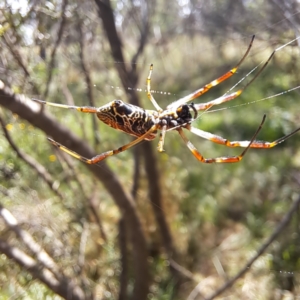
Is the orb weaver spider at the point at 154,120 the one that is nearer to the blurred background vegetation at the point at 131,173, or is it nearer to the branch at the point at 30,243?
the blurred background vegetation at the point at 131,173

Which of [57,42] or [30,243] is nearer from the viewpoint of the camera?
[57,42]

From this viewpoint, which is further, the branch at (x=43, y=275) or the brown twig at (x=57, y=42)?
the branch at (x=43, y=275)

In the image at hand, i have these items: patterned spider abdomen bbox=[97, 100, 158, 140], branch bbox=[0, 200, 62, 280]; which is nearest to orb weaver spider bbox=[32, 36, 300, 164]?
patterned spider abdomen bbox=[97, 100, 158, 140]

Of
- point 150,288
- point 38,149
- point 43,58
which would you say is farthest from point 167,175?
point 43,58

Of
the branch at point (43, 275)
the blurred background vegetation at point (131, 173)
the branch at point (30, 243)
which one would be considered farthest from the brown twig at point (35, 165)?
the branch at point (43, 275)

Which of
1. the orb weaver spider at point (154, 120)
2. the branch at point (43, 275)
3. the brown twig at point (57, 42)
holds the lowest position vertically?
the branch at point (43, 275)

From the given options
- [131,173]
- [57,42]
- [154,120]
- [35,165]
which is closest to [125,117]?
[154,120]

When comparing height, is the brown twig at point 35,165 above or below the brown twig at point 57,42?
below

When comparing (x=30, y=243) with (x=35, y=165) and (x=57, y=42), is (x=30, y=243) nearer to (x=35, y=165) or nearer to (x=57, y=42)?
(x=35, y=165)
